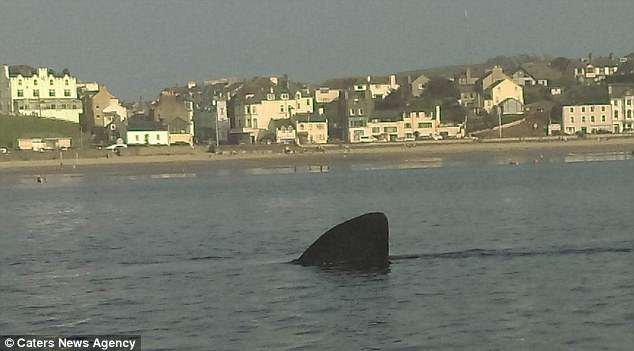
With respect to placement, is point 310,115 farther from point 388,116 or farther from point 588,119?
point 588,119

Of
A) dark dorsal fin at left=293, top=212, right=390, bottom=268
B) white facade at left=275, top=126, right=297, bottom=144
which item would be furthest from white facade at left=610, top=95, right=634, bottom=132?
dark dorsal fin at left=293, top=212, right=390, bottom=268

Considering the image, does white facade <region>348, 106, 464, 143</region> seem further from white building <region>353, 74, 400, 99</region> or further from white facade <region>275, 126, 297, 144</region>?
white building <region>353, 74, 400, 99</region>

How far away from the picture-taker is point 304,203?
59062 mm

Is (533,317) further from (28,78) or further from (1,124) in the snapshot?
(28,78)

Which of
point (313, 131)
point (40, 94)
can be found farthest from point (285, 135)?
point (40, 94)

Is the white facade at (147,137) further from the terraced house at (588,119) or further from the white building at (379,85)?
the terraced house at (588,119)

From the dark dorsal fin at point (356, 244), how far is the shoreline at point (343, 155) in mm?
91007

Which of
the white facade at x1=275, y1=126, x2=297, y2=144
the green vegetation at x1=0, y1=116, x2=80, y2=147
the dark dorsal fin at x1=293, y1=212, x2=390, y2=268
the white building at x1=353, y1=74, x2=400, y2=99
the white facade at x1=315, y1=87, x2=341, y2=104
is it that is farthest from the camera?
the white building at x1=353, y1=74, x2=400, y2=99

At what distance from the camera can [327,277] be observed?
24500 millimetres

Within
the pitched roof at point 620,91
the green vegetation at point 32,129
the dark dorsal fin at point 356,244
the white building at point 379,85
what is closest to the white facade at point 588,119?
the pitched roof at point 620,91

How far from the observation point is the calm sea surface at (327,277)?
64.2ft

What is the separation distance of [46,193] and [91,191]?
2.91m

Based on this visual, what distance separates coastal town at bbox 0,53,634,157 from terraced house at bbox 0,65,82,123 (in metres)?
0.12

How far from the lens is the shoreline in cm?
11850
